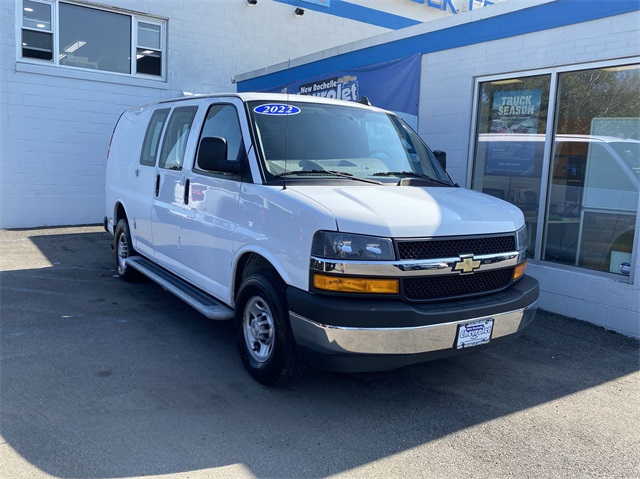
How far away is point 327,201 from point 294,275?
54 cm

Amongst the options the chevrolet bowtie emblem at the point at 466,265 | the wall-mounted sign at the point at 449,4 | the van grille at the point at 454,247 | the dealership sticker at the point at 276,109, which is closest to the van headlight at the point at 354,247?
the van grille at the point at 454,247

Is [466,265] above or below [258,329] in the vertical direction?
above

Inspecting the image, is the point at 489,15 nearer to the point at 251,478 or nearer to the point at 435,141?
the point at 435,141

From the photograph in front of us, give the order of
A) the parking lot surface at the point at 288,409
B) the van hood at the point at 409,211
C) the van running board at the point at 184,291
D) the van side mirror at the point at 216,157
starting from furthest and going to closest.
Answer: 1. the van running board at the point at 184,291
2. the van side mirror at the point at 216,157
3. the van hood at the point at 409,211
4. the parking lot surface at the point at 288,409

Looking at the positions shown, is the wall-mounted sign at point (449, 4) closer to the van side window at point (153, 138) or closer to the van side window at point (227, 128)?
the van side window at point (153, 138)

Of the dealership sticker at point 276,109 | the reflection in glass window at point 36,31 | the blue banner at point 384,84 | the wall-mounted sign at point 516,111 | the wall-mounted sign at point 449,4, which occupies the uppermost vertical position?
the wall-mounted sign at point 449,4

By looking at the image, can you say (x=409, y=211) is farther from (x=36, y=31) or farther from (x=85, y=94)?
(x=36, y=31)

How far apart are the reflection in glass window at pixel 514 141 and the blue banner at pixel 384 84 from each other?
1.16 metres

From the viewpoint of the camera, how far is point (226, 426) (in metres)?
3.58

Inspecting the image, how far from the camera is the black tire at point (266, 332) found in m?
3.81

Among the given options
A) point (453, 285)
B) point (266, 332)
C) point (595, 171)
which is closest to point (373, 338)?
point (453, 285)

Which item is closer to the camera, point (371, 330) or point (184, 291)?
point (371, 330)

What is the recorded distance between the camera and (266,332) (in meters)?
4.11

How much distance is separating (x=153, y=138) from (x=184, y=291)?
6.82 ft
